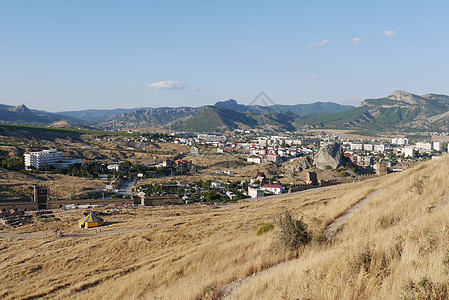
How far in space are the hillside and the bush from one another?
0.28 metres

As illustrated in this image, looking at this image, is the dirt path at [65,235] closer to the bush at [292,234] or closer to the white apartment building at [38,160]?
the bush at [292,234]

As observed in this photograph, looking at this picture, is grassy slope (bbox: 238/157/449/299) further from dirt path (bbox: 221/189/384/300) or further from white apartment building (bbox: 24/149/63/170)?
white apartment building (bbox: 24/149/63/170)

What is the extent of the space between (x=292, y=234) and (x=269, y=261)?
989mm

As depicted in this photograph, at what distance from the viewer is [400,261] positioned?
4383mm

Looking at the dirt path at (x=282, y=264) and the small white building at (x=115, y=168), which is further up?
the dirt path at (x=282, y=264)

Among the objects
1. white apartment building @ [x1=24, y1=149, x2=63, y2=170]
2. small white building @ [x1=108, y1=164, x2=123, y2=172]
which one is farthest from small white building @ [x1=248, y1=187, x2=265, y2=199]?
white apartment building @ [x1=24, y1=149, x2=63, y2=170]

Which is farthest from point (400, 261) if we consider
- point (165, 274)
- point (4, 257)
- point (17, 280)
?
point (4, 257)

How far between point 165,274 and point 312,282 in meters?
5.27

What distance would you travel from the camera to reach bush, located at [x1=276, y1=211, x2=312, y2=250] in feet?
24.7

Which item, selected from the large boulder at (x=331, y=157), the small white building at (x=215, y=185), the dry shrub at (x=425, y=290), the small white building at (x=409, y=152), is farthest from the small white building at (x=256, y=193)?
the small white building at (x=409, y=152)

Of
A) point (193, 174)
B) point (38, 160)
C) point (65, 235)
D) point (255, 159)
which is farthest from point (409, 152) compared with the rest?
point (65, 235)

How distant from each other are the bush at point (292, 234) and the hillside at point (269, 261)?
0.28 metres

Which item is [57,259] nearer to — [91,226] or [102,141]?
[91,226]

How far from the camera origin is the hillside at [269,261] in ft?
13.2
